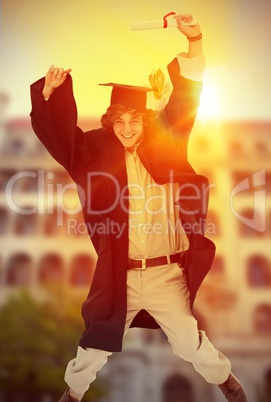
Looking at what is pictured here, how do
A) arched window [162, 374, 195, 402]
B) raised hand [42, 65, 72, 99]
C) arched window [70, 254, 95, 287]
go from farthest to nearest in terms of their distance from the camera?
arched window [70, 254, 95, 287] < arched window [162, 374, 195, 402] < raised hand [42, 65, 72, 99]

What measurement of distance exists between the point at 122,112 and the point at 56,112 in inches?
12.4

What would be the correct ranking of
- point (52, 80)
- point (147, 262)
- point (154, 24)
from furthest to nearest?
point (154, 24) < point (147, 262) < point (52, 80)

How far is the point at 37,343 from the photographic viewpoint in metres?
2.90

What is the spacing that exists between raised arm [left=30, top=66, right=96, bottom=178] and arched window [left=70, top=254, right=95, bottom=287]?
739mm

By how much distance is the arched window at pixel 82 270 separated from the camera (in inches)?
112

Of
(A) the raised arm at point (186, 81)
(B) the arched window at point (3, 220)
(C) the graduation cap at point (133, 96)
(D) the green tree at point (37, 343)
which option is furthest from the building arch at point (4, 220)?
(A) the raised arm at point (186, 81)

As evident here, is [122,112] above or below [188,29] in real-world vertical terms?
below

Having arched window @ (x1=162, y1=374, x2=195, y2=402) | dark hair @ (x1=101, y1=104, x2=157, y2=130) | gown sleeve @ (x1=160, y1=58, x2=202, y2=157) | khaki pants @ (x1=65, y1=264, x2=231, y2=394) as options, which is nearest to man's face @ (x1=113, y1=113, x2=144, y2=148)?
dark hair @ (x1=101, y1=104, x2=157, y2=130)

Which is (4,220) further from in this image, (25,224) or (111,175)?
(111,175)

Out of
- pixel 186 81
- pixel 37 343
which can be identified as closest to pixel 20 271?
pixel 37 343

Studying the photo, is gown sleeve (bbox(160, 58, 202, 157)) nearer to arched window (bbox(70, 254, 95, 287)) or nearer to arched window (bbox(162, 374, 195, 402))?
arched window (bbox(70, 254, 95, 287))

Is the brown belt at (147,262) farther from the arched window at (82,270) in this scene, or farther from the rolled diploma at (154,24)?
the rolled diploma at (154,24)

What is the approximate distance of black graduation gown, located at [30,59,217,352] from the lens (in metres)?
2.24

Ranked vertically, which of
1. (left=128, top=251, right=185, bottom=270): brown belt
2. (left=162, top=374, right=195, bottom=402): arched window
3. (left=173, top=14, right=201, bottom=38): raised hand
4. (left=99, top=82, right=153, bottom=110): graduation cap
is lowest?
(left=162, top=374, right=195, bottom=402): arched window
